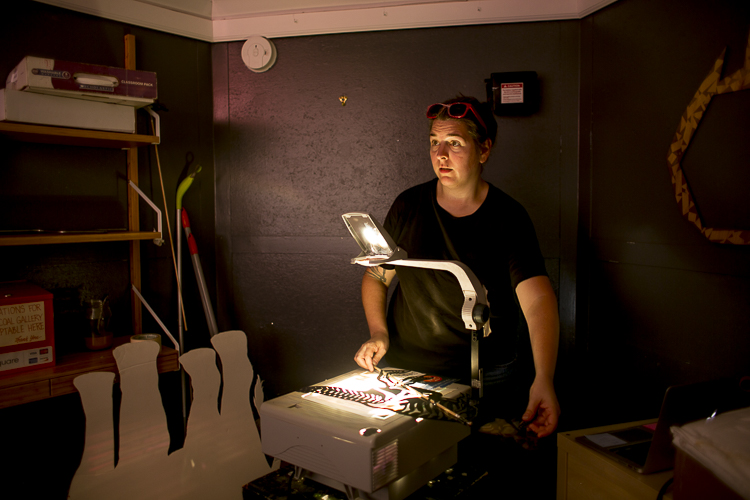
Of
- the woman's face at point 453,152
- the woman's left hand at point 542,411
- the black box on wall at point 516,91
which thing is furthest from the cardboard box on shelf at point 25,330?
the black box on wall at point 516,91

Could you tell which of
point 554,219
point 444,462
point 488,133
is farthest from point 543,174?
point 444,462

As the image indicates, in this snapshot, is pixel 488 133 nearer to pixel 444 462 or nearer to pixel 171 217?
pixel 444 462

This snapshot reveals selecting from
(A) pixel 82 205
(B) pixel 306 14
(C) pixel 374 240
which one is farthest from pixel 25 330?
(B) pixel 306 14

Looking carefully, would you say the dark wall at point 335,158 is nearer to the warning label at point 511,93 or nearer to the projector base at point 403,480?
the warning label at point 511,93

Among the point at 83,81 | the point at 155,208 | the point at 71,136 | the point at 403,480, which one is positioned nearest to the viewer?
the point at 403,480

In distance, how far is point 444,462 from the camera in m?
1.21

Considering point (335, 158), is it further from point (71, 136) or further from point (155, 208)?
point (71, 136)

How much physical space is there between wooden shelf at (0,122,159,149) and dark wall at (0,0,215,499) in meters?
0.12

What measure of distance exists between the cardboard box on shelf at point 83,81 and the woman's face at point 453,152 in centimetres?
125

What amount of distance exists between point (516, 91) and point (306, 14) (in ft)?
3.95

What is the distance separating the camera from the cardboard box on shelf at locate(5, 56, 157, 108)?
1.79 m

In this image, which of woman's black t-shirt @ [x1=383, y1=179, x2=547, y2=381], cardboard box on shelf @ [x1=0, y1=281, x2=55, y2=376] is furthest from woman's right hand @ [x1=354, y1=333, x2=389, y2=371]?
cardboard box on shelf @ [x1=0, y1=281, x2=55, y2=376]

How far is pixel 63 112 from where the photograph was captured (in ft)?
6.32

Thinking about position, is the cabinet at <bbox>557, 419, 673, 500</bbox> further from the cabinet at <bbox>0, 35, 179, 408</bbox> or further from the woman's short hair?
the cabinet at <bbox>0, 35, 179, 408</bbox>
